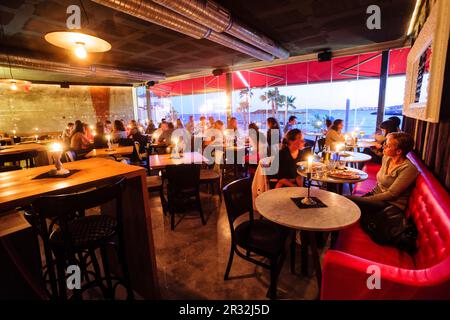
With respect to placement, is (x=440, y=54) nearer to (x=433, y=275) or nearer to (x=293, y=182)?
(x=433, y=275)

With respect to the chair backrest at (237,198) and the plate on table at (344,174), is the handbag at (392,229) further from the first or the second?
the chair backrest at (237,198)

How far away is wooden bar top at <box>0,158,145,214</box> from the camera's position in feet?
4.30

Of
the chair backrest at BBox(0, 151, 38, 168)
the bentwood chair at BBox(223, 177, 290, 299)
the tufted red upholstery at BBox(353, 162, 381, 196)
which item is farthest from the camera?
the chair backrest at BBox(0, 151, 38, 168)

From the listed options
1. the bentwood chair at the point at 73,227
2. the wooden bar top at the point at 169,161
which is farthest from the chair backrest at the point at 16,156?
the bentwood chair at the point at 73,227

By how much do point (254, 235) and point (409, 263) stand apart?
1108 millimetres

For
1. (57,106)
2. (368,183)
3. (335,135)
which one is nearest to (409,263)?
(368,183)

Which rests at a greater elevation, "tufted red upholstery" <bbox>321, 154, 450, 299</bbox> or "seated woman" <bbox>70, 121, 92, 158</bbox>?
"seated woman" <bbox>70, 121, 92, 158</bbox>

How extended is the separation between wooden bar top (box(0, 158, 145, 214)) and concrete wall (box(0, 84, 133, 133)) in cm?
930

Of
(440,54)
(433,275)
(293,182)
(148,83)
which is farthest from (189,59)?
(433,275)

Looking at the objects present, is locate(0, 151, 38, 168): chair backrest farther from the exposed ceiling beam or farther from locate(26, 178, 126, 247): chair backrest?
the exposed ceiling beam

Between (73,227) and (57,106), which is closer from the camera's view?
(73,227)

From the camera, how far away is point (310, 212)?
1730 millimetres

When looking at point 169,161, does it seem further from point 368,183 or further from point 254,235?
point 368,183

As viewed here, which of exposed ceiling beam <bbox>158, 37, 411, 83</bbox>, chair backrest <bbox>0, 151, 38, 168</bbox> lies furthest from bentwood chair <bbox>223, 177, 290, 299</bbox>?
exposed ceiling beam <bbox>158, 37, 411, 83</bbox>
